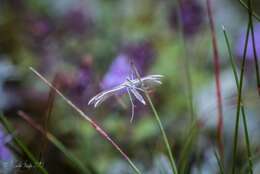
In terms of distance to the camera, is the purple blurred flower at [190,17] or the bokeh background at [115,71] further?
the purple blurred flower at [190,17]

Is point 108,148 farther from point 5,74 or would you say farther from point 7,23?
point 7,23

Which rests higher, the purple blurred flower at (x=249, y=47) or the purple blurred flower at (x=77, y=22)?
the purple blurred flower at (x=77, y=22)

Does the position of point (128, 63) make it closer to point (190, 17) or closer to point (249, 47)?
point (190, 17)

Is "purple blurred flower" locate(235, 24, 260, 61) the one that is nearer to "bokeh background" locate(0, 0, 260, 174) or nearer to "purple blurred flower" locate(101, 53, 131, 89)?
"bokeh background" locate(0, 0, 260, 174)

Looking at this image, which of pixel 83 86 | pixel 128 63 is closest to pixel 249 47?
pixel 128 63

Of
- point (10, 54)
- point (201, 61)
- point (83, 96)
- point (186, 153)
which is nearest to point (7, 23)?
point (10, 54)

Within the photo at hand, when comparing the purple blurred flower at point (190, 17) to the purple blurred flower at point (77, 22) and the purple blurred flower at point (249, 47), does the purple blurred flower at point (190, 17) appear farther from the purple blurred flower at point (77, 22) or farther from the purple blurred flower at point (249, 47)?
the purple blurred flower at point (77, 22)

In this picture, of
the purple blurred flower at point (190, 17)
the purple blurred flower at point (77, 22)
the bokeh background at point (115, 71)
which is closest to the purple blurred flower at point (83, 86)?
the bokeh background at point (115, 71)

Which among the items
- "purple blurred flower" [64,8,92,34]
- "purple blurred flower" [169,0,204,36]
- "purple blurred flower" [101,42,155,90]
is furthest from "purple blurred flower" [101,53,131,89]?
"purple blurred flower" [64,8,92,34]
